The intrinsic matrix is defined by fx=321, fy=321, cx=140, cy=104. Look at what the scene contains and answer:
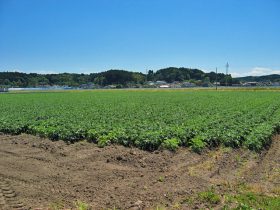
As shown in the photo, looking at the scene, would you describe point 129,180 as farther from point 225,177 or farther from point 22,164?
point 22,164

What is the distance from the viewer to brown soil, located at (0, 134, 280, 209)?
7.58 meters

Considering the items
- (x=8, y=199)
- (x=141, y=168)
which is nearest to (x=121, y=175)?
(x=141, y=168)

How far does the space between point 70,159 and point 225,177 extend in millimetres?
5284

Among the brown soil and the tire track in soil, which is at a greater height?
the tire track in soil

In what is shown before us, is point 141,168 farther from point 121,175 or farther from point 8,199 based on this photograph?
point 8,199

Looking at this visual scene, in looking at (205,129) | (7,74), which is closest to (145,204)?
(205,129)

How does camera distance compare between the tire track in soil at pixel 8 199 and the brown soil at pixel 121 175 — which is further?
the brown soil at pixel 121 175

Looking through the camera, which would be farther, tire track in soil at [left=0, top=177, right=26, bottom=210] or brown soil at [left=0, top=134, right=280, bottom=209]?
brown soil at [left=0, top=134, right=280, bottom=209]

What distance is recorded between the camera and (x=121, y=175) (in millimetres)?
9406

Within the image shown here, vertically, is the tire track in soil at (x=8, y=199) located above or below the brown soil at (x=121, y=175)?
above

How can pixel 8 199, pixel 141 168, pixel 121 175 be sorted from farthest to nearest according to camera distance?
pixel 141 168 → pixel 121 175 → pixel 8 199

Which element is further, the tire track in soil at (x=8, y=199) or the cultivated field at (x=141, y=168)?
the cultivated field at (x=141, y=168)

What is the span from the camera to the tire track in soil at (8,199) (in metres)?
6.99

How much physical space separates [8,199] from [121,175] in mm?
3186
